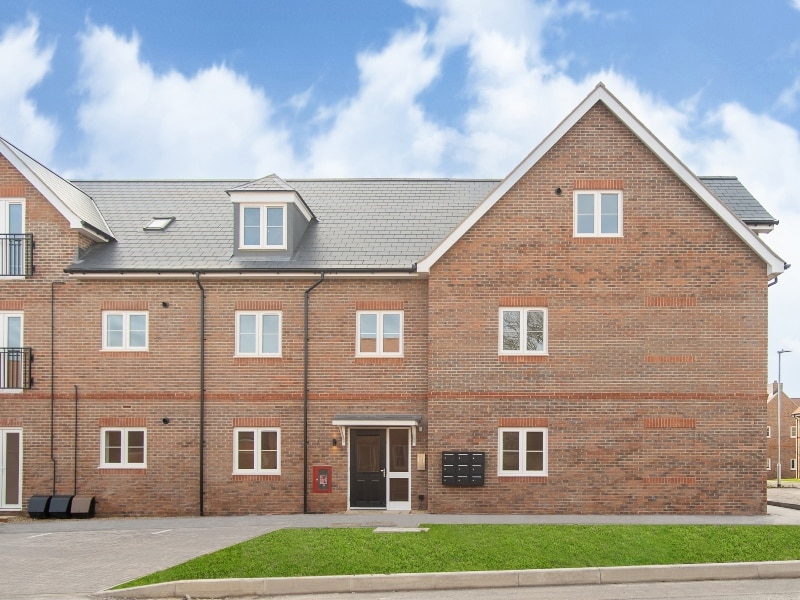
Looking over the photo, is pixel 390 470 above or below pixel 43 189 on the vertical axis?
below

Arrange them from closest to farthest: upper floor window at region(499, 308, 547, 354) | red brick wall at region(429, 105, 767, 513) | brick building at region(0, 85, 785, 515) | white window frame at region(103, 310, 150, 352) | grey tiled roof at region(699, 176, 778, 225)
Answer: red brick wall at region(429, 105, 767, 513), brick building at region(0, 85, 785, 515), upper floor window at region(499, 308, 547, 354), white window frame at region(103, 310, 150, 352), grey tiled roof at region(699, 176, 778, 225)

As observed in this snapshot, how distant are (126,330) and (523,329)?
32.8 ft

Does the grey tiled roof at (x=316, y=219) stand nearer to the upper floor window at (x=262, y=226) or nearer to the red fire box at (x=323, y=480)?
the upper floor window at (x=262, y=226)

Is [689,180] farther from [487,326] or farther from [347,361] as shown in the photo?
[347,361]

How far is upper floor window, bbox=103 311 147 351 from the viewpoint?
65.3 ft

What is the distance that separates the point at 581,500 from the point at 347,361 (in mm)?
6509

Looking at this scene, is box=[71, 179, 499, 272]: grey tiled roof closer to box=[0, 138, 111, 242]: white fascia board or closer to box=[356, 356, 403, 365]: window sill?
box=[0, 138, 111, 242]: white fascia board

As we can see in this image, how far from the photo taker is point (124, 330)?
1989 centimetres

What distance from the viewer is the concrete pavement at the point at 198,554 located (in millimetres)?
11219

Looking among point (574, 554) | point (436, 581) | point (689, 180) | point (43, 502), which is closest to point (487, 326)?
point (689, 180)

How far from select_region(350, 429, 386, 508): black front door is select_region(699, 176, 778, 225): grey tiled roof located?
34.9 ft

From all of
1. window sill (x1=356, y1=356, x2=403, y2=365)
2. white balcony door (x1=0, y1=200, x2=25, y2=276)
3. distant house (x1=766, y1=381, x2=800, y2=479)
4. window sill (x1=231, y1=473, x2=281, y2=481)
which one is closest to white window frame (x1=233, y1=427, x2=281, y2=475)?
window sill (x1=231, y1=473, x2=281, y2=481)

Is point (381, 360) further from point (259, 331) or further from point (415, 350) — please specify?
point (259, 331)

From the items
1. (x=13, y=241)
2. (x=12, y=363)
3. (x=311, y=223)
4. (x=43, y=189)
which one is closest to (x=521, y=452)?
(x=311, y=223)
